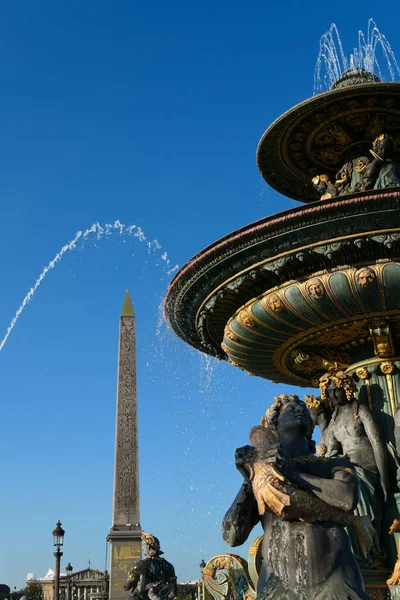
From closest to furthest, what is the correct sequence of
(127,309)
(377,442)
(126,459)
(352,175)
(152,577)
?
(377,442), (152,577), (352,175), (126,459), (127,309)

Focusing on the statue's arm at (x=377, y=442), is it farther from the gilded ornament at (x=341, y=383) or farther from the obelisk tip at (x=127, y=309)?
the obelisk tip at (x=127, y=309)

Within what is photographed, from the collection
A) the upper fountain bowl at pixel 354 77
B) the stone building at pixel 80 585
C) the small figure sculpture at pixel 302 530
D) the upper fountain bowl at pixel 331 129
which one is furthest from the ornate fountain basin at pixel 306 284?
the stone building at pixel 80 585

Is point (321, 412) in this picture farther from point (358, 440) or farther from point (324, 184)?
point (324, 184)

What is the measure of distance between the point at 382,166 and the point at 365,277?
2.23 m

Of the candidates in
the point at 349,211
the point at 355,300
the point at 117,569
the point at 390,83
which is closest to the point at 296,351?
the point at 355,300

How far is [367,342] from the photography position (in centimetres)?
845

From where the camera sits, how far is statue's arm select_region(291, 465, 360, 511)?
11.3 ft

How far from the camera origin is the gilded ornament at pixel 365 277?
728cm

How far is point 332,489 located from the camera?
3.47 m

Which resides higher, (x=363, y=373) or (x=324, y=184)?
(x=324, y=184)

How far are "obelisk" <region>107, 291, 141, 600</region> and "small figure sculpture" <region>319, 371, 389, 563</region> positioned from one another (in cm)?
2180

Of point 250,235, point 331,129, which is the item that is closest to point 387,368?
point 250,235

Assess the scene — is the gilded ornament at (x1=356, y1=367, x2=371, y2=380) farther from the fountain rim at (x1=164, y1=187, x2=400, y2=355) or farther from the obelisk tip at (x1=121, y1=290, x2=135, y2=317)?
the obelisk tip at (x1=121, y1=290, x2=135, y2=317)

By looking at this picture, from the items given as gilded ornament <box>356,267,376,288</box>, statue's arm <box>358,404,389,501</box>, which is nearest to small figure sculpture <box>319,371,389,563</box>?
statue's arm <box>358,404,389,501</box>
